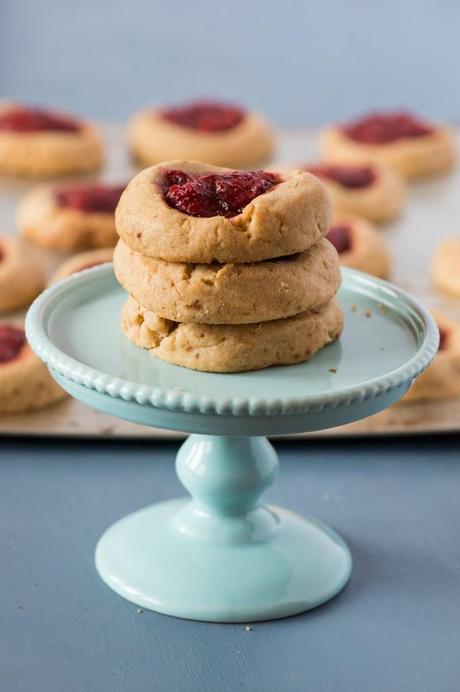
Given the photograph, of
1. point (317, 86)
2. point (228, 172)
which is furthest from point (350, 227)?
point (317, 86)

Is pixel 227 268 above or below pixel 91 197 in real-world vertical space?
above

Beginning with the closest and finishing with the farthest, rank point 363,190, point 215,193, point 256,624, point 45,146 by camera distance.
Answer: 1. point 215,193
2. point 256,624
3. point 363,190
4. point 45,146

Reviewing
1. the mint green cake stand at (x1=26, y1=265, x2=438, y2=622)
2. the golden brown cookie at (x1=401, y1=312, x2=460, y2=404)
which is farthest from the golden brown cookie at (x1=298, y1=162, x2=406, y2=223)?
the mint green cake stand at (x1=26, y1=265, x2=438, y2=622)

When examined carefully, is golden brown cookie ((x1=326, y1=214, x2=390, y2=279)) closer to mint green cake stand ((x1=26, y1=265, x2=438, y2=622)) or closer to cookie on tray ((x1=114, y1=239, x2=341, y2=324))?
mint green cake stand ((x1=26, y1=265, x2=438, y2=622))

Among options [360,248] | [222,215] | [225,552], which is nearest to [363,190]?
[360,248]

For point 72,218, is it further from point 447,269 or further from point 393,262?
point 447,269

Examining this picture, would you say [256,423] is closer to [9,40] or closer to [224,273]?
[224,273]
